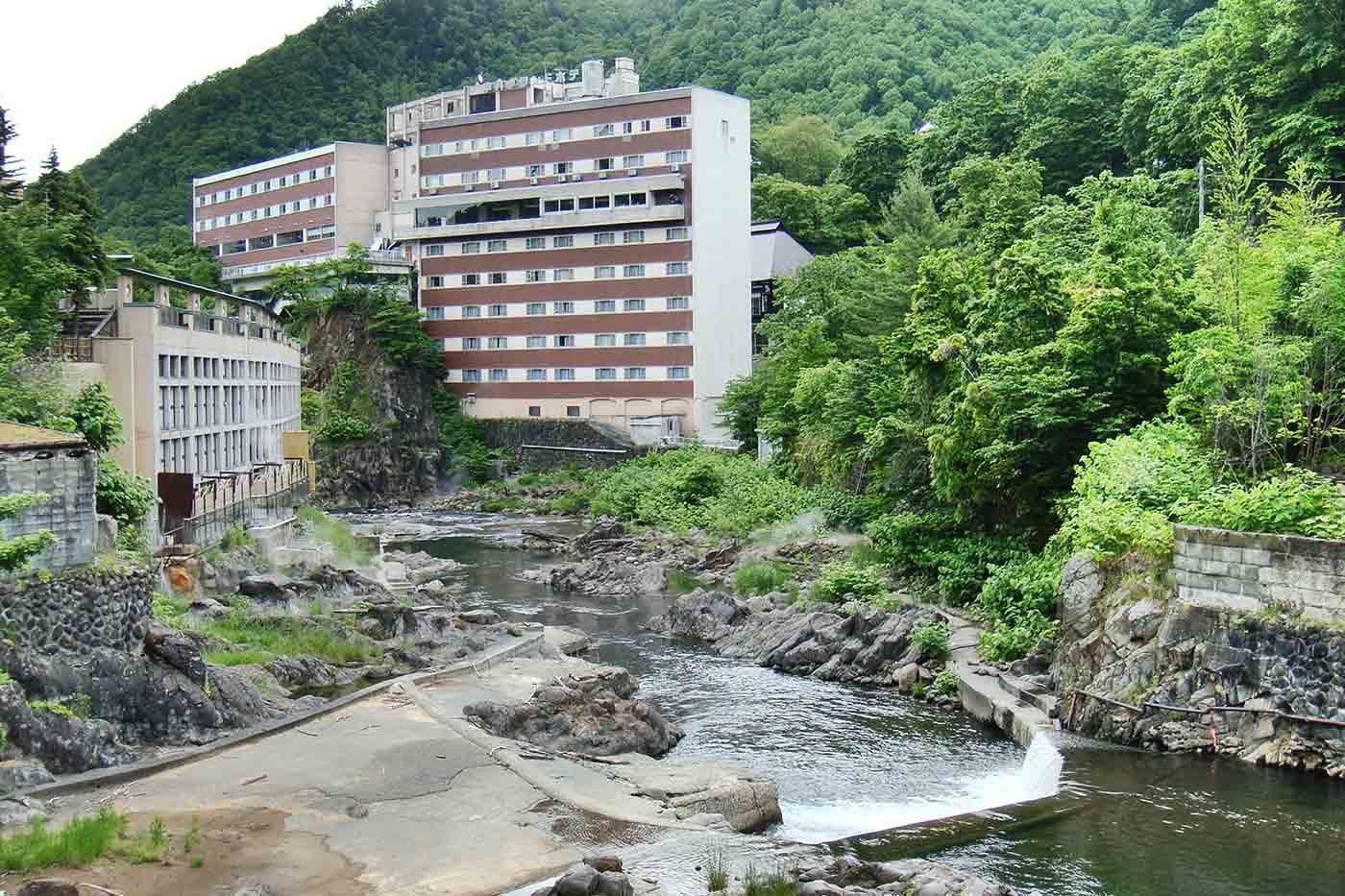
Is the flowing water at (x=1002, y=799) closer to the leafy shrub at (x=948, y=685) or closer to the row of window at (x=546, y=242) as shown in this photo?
the leafy shrub at (x=948, y=685)

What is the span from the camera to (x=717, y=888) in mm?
15430

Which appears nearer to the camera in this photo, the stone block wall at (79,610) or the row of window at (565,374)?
the stone block wall at (79,610)

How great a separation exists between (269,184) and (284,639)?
77.3m

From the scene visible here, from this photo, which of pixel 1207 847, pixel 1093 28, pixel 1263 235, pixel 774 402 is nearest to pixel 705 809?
pixel 1207 847

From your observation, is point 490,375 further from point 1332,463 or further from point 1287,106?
point 1332,463

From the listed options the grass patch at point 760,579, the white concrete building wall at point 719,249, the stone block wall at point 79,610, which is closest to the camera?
the stone block wall at point 79,610

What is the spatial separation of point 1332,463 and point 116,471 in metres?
26.8

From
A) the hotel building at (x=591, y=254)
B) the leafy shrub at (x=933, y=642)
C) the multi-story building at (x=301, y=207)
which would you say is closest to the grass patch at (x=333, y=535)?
the leafy shrub at (x=933, y=642)

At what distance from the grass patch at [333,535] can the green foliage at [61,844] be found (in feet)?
88.2

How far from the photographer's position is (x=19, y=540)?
19.3m

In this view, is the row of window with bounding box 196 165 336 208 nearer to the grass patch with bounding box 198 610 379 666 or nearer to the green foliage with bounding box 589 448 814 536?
the green foliage with bounding box 589 448 814 536

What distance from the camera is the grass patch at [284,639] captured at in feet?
89.0

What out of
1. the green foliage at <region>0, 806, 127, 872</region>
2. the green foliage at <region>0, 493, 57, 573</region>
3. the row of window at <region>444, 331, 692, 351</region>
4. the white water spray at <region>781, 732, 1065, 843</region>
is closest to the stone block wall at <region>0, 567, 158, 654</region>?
the green foliage at <region>0, 493, 57, 573</region>

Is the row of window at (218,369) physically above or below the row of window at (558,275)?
below
